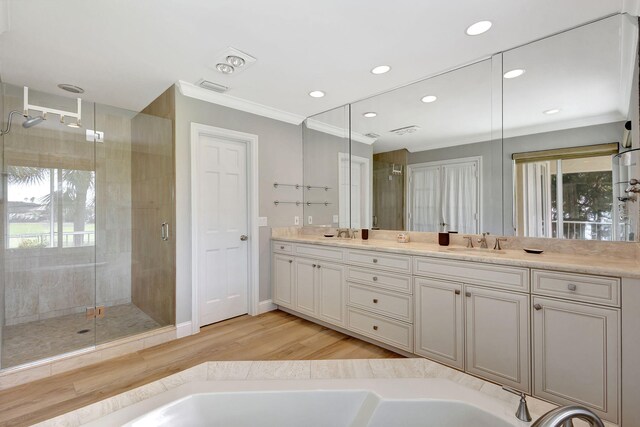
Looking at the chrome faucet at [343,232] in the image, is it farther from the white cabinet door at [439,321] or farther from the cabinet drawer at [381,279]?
the white cabinet door at [439,321]

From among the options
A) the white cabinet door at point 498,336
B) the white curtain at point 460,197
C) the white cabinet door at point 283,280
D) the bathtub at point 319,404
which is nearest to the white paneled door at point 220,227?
the white cabinet door at point 283,280

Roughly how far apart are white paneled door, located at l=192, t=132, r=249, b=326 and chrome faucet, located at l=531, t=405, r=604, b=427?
Result: 288 cm

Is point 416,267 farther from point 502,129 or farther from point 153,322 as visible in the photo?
point 153,322

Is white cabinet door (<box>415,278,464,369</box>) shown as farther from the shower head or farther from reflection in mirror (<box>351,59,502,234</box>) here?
the shower head

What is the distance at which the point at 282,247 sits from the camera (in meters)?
3.50

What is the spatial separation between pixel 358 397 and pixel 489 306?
1.21 meters

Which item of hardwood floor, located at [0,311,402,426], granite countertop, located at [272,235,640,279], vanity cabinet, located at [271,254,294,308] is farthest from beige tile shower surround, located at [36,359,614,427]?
vanity cabinet, located at [271,254,294,308]

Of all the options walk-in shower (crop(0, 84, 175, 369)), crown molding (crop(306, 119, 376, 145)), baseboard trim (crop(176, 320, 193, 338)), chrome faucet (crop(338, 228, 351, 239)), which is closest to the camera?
walk-in shower (crop(0, 84, 175, 369))

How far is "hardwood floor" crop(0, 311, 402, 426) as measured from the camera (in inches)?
75.1

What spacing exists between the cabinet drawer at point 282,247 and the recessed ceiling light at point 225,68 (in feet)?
6.06

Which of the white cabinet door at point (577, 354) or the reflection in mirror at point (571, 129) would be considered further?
the reflection in mirror at point (571, 129)

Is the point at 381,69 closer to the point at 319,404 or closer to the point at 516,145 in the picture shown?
the point at 516,145

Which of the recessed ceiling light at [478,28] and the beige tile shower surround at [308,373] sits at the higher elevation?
the recessed ceiling light at [478,28]

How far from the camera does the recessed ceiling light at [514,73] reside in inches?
89.0
